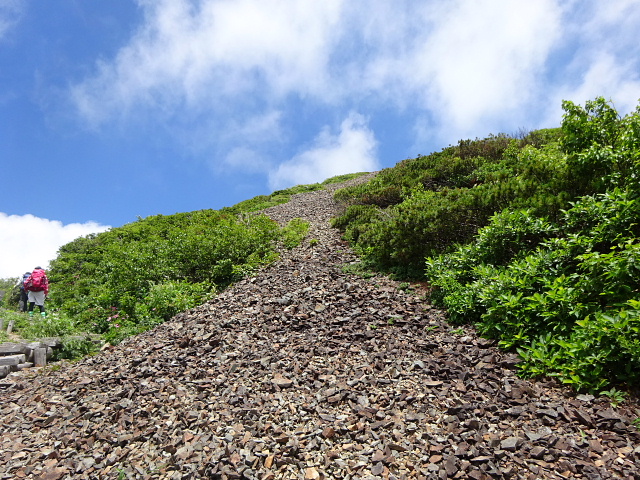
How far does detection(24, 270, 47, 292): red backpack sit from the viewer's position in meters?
14.4

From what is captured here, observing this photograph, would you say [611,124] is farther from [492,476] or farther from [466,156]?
[466,156]

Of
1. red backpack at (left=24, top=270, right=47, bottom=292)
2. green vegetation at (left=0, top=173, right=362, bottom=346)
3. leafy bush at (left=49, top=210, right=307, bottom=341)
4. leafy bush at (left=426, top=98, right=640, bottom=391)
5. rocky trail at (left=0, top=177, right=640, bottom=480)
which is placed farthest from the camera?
red backpack at (left=24, top=270, right=47, bottom=292)

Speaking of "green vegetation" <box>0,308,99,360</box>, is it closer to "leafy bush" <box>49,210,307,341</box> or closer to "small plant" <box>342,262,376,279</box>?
"leafy bush" <box>49,210,307,341</box>

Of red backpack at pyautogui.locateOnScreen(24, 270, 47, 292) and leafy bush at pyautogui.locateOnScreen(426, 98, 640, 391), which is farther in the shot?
red backpack at pyautogui.locateOnScreen(24, 270, 47, 292)

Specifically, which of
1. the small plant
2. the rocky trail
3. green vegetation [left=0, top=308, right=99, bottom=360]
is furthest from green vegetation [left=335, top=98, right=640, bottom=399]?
green vegetation [left=0, top=308, right=99, bottom=360]

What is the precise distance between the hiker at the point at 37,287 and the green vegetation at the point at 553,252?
12.3m

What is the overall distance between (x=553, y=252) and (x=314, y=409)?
4.40 metres

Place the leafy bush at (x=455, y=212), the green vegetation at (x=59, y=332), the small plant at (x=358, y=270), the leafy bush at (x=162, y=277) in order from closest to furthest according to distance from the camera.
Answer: the leafy bush at (x=455, y=212) → the green vegetation at (x=59, y=332) → the small plant at (x=358, y=270) → the leafy bush at (x=162, y=277)

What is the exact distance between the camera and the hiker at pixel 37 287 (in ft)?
47.5

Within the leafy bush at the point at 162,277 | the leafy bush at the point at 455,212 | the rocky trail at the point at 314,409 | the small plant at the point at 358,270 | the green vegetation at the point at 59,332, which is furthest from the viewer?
the leafy bush at the point at 162,277

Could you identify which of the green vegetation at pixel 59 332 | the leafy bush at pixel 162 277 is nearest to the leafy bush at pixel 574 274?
the leafy bush at pixel 162 277

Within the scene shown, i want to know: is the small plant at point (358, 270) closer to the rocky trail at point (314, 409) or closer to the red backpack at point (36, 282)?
the rocky trail at point (314, 409)

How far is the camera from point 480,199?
8.66 metres

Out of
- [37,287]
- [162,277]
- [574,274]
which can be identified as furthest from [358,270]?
[37,287]
